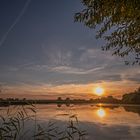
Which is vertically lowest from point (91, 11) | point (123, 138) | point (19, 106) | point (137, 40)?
point (123, 138)

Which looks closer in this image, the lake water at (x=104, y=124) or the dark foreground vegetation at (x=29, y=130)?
the dark foreground vegetation at (x=29, y=130)

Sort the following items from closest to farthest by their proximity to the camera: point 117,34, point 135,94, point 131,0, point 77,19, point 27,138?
point 131,0 → point 77,19 → point 117,34 → point 27,138 → point 135,94

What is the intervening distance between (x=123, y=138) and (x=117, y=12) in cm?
1403

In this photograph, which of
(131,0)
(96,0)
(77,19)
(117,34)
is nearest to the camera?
(131,0)

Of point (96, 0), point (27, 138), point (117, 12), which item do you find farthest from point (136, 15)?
point (27, 138)

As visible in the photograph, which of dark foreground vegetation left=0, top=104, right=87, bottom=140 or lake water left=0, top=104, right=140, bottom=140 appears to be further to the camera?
lake water left=0, top=104, right=140, bottom=140

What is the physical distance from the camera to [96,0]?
450 inches

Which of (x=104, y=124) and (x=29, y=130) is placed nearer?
(x=29, y=130)

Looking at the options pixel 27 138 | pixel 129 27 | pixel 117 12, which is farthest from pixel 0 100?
pixel 27 138

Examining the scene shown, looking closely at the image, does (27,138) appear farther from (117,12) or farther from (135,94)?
(135,94)

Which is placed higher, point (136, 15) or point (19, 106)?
point (136, 15)

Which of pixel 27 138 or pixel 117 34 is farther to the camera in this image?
pixel 27 138

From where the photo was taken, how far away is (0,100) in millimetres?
10578

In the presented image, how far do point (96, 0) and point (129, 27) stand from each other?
245cm
